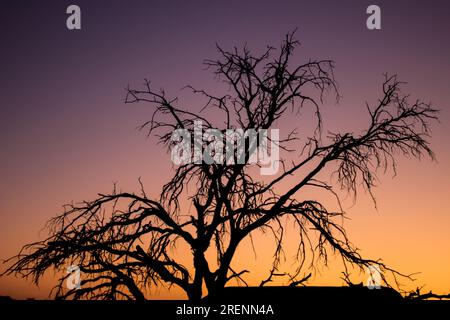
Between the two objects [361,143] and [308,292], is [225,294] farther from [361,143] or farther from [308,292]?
[361,143]


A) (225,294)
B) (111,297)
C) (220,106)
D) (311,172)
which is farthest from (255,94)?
(111,297)

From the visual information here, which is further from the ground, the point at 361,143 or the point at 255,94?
the point at 255,94

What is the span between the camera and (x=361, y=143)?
538 inches

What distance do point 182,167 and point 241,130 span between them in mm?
1384

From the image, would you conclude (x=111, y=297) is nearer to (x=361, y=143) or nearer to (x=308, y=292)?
(x=308, y=292)
